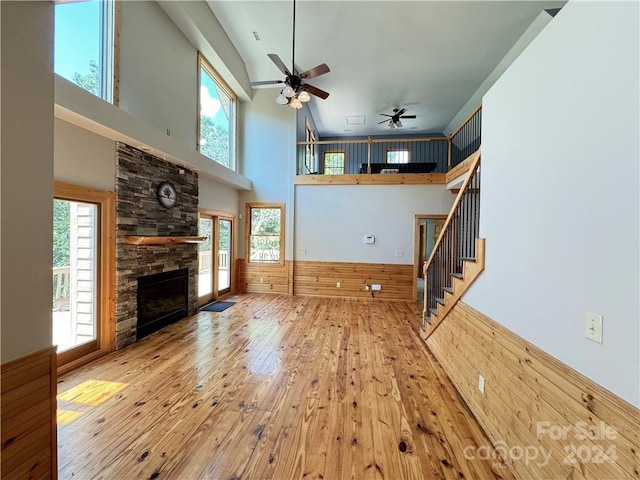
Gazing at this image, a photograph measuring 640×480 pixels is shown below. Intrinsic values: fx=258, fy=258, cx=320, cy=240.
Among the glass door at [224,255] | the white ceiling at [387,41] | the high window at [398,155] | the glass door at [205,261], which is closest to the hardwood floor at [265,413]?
the glass door at [205,261]

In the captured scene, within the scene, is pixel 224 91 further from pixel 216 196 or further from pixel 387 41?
pixel 387 41

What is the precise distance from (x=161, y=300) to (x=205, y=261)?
153 centimetres

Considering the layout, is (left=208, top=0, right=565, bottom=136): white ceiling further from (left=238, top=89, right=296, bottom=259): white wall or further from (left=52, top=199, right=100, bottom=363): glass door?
(left=52, top=199, right=100, bottom=363): glass door

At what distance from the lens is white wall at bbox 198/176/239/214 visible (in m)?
5.24

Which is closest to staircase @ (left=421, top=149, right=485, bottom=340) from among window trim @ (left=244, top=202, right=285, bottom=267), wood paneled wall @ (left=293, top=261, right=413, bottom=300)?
wood paneled wall @ (left=293, top=261, right=413, bottom=300)

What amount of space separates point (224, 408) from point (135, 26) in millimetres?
4808

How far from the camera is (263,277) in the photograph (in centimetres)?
678

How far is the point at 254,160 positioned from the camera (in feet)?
22.1

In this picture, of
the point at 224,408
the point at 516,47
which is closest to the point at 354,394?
the point at 224,408

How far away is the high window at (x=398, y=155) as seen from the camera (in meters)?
9.31

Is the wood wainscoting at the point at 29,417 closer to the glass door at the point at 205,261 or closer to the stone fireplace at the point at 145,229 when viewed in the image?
the stone fireplace at the point at 145,229

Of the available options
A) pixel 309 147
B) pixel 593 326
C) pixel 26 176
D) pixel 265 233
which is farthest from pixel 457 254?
pixel 309 147

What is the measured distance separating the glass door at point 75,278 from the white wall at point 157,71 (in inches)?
59.3

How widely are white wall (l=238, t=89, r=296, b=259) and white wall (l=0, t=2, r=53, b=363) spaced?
558 cm
